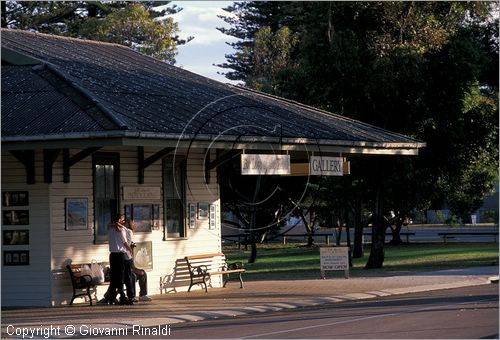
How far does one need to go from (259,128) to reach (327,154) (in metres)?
4.25

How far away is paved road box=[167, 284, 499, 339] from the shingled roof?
4150mm

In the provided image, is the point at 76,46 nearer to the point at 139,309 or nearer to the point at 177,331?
the point at 139,309

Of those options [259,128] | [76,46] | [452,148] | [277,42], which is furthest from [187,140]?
[277,42]

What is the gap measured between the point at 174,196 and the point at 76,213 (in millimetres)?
3259

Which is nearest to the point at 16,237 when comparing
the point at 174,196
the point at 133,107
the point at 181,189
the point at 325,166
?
the point at 133,107

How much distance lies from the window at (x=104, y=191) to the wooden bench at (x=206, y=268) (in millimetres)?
2636

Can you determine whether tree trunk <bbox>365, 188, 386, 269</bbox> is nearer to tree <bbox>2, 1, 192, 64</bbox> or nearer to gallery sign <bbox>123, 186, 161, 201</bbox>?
gallery sign <bbox>123, 186, 161, 201</bbox>

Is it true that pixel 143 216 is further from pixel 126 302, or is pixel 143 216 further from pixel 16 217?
pixel 16 217

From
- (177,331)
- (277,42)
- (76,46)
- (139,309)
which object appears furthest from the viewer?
(277,42)

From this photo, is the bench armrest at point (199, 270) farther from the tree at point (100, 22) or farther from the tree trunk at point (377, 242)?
the tree at point (100, 22)

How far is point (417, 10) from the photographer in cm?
3253

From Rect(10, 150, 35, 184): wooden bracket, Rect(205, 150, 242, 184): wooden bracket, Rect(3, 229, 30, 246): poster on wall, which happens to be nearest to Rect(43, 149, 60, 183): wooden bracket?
Rect(10, 150, 35, 184): wooden bracket

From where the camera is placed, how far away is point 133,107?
21578mm

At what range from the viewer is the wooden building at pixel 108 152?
810 inches
